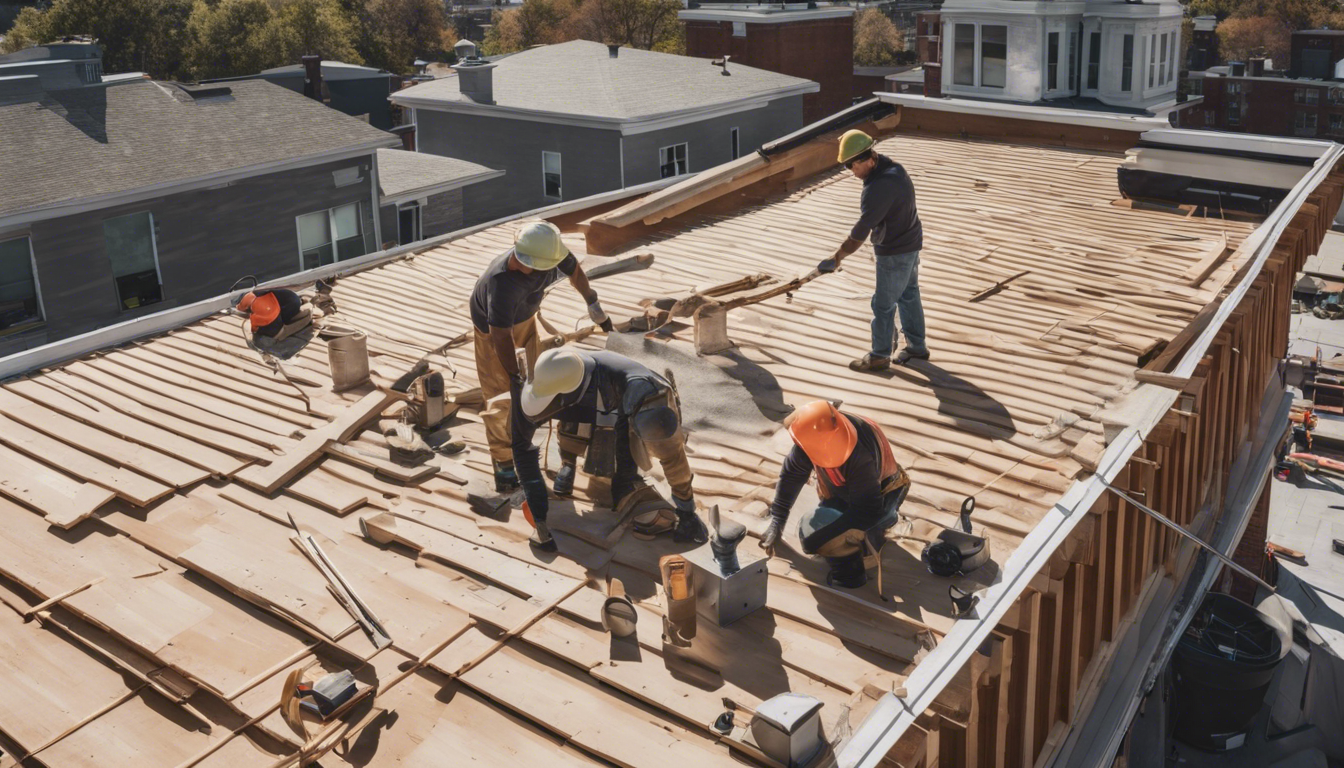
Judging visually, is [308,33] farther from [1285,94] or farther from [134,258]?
[1285,94]

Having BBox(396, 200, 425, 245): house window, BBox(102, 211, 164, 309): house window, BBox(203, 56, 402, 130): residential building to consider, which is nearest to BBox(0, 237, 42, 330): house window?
BBox(102, 211, 164, 309): house window

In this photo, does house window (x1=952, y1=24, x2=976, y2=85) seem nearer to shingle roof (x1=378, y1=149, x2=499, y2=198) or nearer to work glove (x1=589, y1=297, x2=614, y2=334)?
shingle roof (x1=378, y1=149, x2=499, y2=198)

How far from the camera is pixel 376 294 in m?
12.0

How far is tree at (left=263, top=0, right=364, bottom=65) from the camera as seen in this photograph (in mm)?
54938

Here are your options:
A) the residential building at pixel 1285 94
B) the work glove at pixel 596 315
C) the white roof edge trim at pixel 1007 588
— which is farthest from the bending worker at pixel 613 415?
the residential building at pixel 1285 94

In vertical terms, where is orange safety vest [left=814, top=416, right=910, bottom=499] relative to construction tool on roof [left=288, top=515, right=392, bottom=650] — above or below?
above

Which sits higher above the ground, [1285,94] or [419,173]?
[419,173]

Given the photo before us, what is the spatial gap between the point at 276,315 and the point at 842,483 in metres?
6.53

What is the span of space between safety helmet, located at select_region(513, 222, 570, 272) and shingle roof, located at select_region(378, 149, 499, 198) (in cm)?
1683

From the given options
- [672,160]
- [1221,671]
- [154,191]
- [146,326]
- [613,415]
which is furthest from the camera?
[672,160]

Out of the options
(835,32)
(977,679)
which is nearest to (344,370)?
(977,679)

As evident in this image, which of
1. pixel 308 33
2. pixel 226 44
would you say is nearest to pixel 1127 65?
pixel 226 44

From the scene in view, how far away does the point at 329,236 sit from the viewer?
73.8 feet

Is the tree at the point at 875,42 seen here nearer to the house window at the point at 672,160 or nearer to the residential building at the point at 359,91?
the residential building at the point at 359,91
